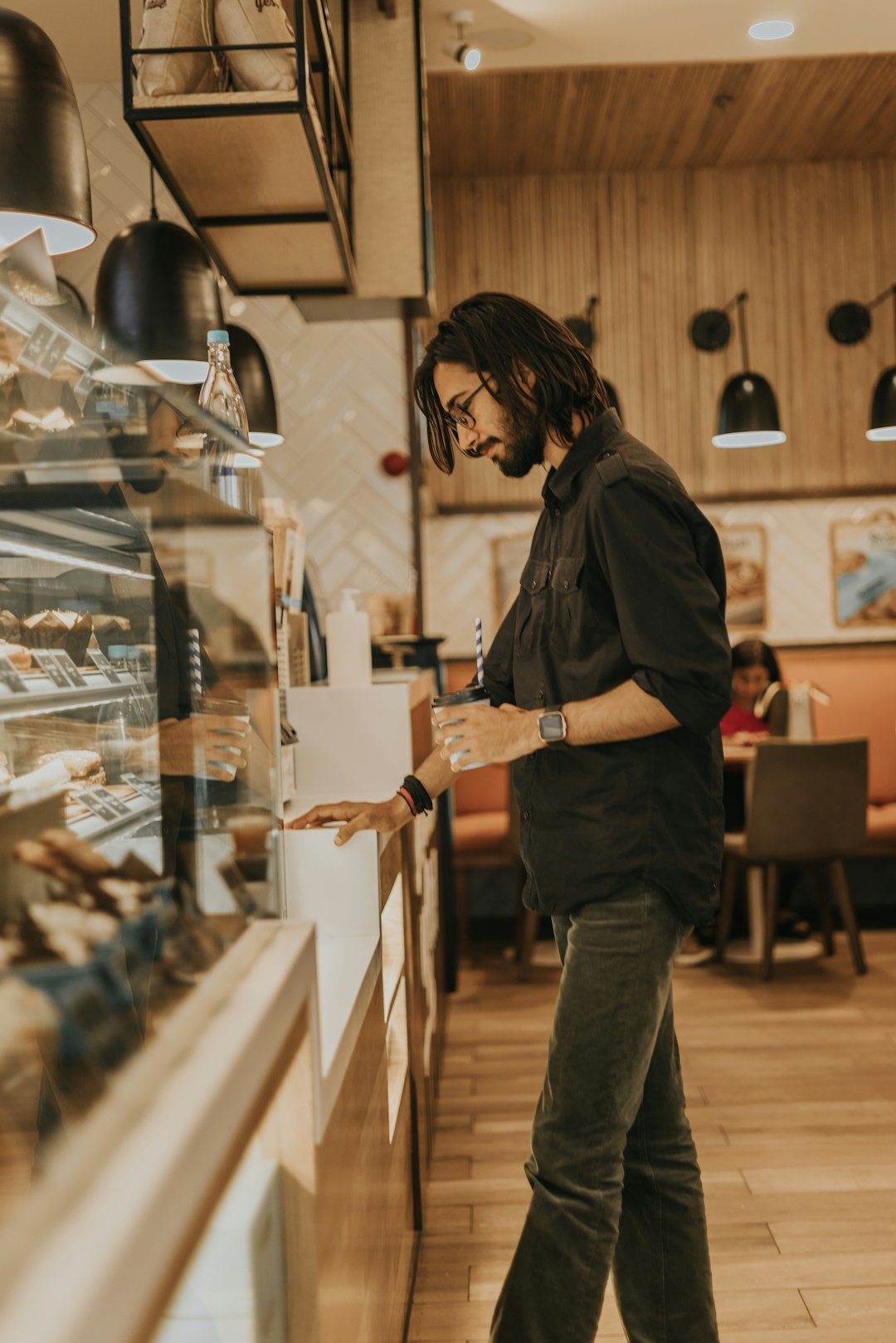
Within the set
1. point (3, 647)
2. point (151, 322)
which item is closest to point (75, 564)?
point (3, 647)

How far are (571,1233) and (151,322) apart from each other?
5.69 feet

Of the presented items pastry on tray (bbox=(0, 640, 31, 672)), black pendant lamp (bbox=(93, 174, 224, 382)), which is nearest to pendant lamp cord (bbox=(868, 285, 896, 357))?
black pendant lamp (bbox=(93, 174, 224, 382))

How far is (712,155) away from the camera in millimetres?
6062

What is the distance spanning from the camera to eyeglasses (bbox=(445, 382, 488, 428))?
178cm

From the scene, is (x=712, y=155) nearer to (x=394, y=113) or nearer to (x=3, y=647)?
(x=394, y=113)

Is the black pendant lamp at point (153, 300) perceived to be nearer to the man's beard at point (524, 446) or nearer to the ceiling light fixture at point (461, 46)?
the man's beard at point (524, 446)

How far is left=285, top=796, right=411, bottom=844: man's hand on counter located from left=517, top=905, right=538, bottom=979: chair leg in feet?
9.64

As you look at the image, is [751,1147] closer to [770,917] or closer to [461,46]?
[770,917]

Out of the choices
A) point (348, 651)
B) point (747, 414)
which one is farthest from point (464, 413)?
point (747, 414)

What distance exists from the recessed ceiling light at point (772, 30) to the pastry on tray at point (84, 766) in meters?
4.09

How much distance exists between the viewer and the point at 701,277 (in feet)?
20.6

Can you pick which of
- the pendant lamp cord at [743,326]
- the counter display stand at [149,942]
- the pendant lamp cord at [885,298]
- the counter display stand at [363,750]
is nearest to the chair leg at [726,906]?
the counter display stand at [363,750]

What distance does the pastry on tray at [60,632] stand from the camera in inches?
36.9

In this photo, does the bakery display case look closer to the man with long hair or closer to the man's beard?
the man with long hair
